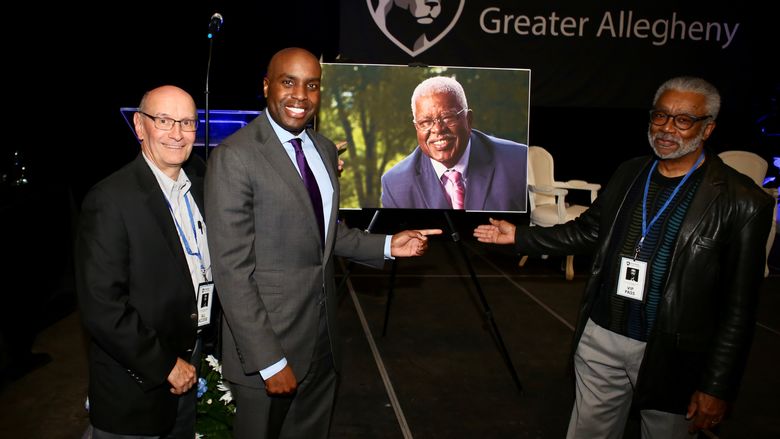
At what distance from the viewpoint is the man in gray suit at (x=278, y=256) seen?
171cm

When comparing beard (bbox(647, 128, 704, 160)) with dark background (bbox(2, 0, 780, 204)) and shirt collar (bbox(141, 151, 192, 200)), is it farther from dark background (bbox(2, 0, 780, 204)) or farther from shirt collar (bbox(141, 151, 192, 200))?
dark background (bbox(2, 0, 780, 204))

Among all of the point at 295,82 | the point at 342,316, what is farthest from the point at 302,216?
the point at 342,316

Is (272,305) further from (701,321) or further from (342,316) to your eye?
(342,316)

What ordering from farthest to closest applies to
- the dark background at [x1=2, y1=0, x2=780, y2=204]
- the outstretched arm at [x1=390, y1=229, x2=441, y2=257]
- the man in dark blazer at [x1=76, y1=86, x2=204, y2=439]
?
the dark background at [x1=2, y1=0, x2=780, y2=204] → the outstretched arm at [x1=390, y1=229, x2=441, y2=257] → the man in dark blazer at [x1=76, y1=86, x2=204, y2=439]

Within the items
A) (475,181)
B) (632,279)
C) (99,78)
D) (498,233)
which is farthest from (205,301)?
(99,78)

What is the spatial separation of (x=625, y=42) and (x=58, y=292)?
5383 mm

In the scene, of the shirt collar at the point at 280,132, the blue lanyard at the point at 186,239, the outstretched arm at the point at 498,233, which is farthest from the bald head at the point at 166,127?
the outstretched arm at the point at 498,233

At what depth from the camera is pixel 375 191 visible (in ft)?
12.6

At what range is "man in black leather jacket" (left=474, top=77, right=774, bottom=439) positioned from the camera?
74.3 inches

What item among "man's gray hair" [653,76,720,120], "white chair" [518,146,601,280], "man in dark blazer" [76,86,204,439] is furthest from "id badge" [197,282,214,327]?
"white chair" [518,146,601,280]

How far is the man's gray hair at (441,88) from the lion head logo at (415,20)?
181 centimetres

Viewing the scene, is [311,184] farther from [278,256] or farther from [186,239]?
[186,239]

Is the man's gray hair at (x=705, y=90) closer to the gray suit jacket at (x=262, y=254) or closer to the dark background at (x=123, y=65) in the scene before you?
the gray suit jacket at (x=262, y=254)

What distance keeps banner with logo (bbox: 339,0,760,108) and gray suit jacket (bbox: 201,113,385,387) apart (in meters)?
3.87
